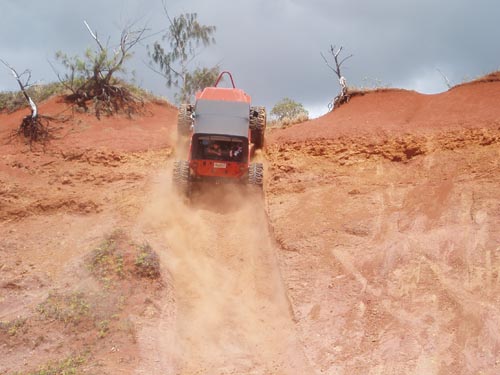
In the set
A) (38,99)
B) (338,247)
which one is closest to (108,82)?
(38,99)

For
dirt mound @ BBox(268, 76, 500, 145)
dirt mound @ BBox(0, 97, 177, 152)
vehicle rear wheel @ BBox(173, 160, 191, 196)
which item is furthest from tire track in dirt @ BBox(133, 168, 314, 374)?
dirt mound @ BBox(268, 76, 500, 145)

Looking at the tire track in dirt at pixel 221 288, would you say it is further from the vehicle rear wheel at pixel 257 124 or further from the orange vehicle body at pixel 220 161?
the vehicle rear wheel at pixel 257 124

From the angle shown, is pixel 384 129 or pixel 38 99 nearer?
pixel 384 129

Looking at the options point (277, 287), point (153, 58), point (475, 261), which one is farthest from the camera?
point (153, 58)

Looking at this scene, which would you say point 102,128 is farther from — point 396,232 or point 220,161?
point 396,232

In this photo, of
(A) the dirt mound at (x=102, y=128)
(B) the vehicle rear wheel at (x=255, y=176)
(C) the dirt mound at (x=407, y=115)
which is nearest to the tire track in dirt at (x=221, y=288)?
(B) the vehicle rear wheel at (x=255, y=176)

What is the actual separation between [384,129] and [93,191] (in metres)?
7.77

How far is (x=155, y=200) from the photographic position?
505 inches

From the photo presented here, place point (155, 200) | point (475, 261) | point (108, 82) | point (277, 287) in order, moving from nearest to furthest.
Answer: point (475, 261) < point (277, 287) < point (155, 200) < point (108, 82)

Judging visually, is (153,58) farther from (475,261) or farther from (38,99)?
(475,261)

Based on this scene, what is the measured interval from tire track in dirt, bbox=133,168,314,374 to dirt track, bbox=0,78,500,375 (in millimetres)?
32

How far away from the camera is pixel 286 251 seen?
10.9 m

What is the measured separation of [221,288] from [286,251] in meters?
1.64

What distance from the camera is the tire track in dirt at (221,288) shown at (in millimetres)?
8086
